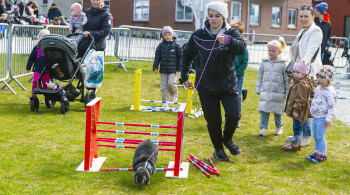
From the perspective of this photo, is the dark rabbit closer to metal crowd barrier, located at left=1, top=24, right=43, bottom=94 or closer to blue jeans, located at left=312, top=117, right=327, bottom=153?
blue jeans, located at left=312, top=117, right=327, bottom=153

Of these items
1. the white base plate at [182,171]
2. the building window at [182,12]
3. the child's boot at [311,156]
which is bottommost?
the white base plate at [182,171]

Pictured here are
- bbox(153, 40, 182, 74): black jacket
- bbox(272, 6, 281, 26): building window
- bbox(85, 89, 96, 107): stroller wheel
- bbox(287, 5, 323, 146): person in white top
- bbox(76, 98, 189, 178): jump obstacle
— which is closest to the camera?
bbox(76, 98, 189, 178): jump obstacle

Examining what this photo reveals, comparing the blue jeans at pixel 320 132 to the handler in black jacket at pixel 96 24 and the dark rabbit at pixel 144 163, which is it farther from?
the handler in black jacket at pixel 96 24

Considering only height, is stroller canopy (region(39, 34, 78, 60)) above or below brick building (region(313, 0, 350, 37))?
below

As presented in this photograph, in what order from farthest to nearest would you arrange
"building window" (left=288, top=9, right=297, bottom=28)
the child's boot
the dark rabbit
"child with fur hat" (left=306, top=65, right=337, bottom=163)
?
"building window" (left=288, top=9, right=297, bottom=28) < the child's boot < "child with fur hat" (left=306, top=65, right=337, bottom=163) < the dark rabbit

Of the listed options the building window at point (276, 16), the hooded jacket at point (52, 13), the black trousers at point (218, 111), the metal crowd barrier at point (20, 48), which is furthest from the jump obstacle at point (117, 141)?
the building window at point (276, 16)

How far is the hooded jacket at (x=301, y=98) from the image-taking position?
5.99 m

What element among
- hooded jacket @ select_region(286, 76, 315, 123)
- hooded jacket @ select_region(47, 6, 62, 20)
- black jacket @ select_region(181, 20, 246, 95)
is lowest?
hooded jacket @ select_region(286, 76, 315, 123)

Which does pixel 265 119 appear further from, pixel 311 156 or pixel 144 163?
pixel 144 163

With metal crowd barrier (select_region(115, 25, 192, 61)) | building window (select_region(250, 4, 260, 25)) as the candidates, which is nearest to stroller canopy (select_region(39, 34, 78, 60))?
metal crowd barrier (select_region(115, 25, 192, 61))

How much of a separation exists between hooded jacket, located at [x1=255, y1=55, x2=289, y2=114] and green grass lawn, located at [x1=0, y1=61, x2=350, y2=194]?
1.73ft

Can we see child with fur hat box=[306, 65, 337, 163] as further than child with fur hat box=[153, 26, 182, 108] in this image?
No

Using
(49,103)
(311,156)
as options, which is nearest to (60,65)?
(49,103)

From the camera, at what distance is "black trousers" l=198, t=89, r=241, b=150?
17.7 ft
